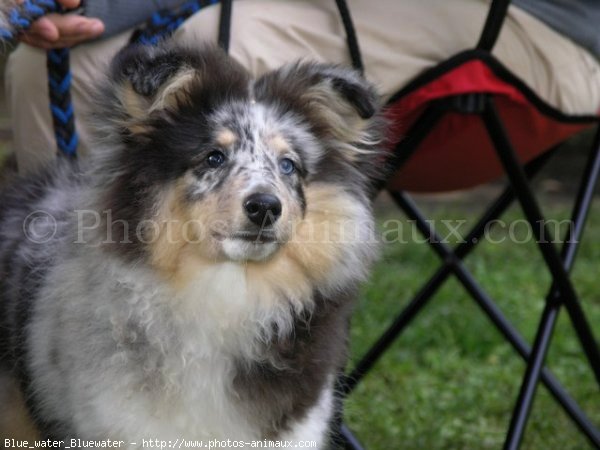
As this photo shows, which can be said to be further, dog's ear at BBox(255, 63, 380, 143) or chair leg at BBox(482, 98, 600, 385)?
chair leg at BBox(482, 98, 600, 385)

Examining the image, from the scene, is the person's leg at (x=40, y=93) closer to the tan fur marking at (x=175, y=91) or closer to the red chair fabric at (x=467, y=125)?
the tan fur marking at (x=175, y=91)

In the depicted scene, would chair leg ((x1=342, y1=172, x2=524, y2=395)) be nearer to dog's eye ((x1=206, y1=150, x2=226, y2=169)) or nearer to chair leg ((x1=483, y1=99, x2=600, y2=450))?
chair leg ((x1=483, y1=99, x2=600, y2=450))

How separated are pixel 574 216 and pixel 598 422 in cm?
148

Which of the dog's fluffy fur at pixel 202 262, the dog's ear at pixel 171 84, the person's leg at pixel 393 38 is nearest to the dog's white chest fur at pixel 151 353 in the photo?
the dog's fluffy fur at pixel 202 262

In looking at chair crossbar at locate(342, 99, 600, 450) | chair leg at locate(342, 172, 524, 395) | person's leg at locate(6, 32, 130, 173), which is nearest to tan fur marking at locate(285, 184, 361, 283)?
chair crossbar at locate(342, 99, 600, 450)

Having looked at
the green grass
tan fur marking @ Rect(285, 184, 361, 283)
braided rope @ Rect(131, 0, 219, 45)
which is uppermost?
braided rope @ Rect(131, 0, 219, 45)

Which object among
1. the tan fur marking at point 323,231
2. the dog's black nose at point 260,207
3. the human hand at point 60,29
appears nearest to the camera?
the dog's black nose at point 260,207

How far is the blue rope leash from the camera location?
2937 millimetres

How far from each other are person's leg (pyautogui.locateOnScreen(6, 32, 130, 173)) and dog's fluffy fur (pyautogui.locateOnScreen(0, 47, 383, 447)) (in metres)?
0.44

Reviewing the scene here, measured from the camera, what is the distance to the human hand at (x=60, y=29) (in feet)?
9.55

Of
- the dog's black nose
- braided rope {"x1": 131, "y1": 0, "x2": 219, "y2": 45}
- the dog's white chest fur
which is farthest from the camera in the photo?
braided rope {"x1": 131, "y1": 0, "x2": 219, "y2": 45}

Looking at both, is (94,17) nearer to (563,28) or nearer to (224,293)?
(224,293)

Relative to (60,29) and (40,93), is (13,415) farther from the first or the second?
(60,29)

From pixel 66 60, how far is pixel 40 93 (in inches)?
6.7
